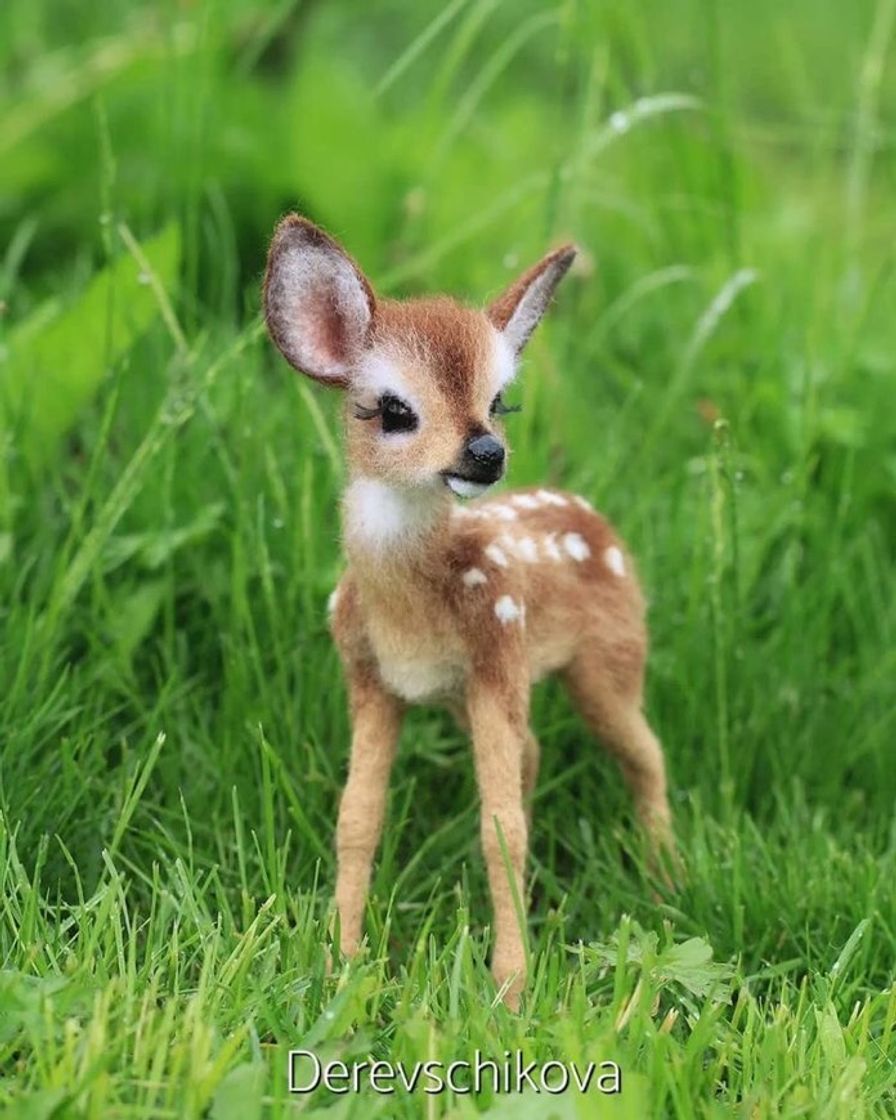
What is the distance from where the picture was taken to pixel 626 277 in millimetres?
4953

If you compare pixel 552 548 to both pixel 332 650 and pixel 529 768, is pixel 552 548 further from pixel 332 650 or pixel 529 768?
pixel 332 650

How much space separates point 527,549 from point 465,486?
47cm

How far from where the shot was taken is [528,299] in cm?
271

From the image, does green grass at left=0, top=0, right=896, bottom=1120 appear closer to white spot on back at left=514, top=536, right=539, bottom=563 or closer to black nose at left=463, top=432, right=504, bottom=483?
white spot on back at left=514, top=536, right=539, bottom=563

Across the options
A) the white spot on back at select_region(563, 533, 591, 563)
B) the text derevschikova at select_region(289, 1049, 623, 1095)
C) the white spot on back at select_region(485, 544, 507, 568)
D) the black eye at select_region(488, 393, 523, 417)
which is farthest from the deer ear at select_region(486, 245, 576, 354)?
the text derevschikova at select_region(289, 1049, 623, 1095)

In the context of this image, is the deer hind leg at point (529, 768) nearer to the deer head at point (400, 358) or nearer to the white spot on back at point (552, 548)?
the white spot on back at point (552, 548)

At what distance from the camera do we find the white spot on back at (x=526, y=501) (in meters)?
3.03

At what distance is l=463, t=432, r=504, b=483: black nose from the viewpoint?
2422 millimetres

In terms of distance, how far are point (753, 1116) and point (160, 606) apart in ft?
5.64

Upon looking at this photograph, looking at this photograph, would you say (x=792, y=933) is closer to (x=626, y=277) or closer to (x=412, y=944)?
(x=412, y=944)

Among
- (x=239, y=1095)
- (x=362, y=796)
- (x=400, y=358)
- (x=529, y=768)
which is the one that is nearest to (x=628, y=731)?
(x=529, y=768)

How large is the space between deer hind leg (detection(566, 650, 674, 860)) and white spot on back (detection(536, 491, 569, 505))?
0.94 feet

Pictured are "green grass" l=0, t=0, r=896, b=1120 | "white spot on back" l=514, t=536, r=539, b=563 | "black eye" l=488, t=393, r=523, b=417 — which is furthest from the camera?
"white spot on back" l=514, t=536, r=539, b=563

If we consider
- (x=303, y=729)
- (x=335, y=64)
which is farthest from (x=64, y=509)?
(x=335, y=64)
